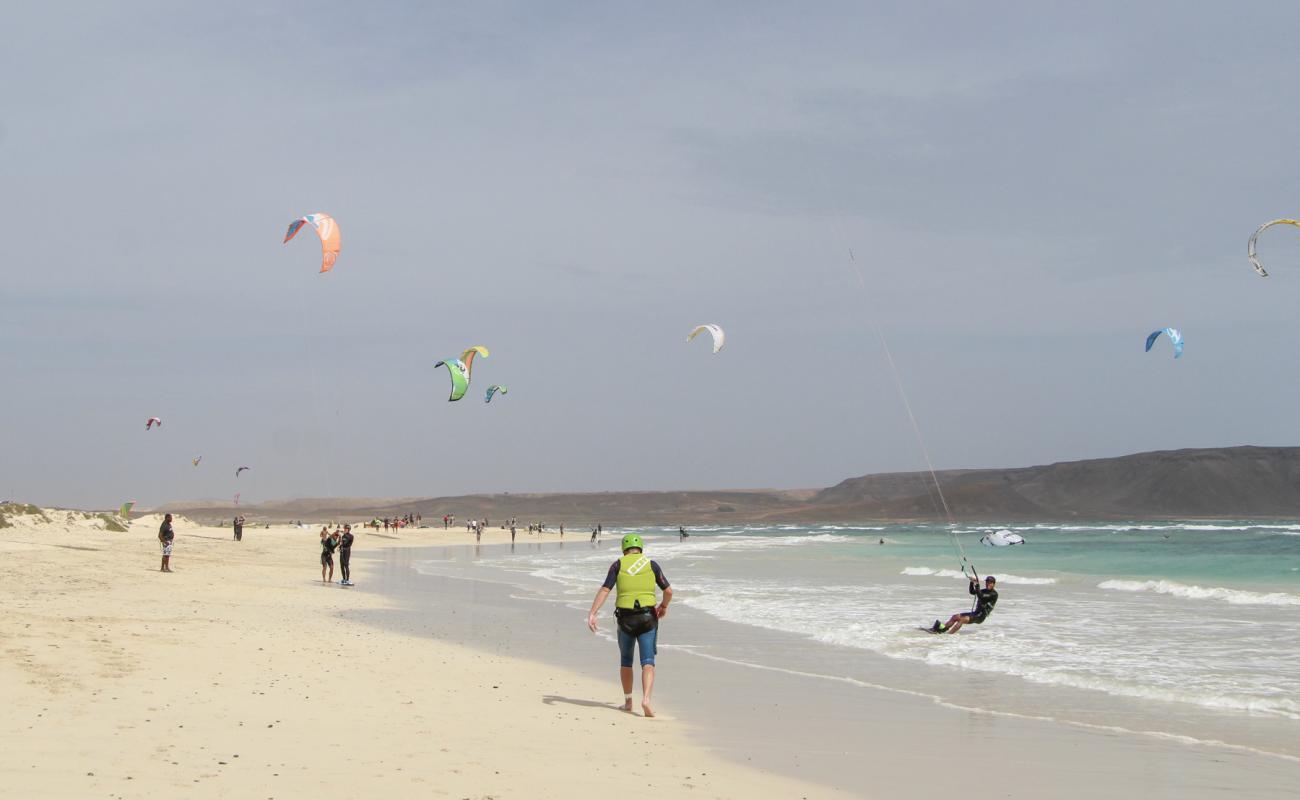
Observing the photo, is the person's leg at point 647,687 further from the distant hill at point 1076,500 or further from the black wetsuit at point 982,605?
the distant hill at point 1076,500

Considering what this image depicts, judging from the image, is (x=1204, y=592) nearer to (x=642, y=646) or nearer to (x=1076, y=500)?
(x=642, y=646)

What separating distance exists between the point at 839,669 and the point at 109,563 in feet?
55.5

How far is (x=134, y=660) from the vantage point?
28.7 feet

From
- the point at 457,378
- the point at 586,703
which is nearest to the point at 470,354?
the point at 457,378

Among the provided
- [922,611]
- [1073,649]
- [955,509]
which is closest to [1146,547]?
[922,611]

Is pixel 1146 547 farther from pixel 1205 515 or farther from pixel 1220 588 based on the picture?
pixel 1205 515

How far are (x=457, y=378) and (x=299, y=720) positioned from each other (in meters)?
22.0

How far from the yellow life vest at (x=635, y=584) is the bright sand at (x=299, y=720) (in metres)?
0.84

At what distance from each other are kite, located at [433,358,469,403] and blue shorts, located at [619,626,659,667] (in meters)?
19.4

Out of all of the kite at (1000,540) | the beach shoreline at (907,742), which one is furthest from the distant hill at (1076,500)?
the beach shoreline at (907,742)

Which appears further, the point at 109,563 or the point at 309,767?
the point at 109,563

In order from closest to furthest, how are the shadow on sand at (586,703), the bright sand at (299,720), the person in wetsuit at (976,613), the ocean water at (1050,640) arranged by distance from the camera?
the bright sand at (299,720), the shadow on sand at (586,703), the ocean water at (1050,640), the person in wetsuit at (976,613)

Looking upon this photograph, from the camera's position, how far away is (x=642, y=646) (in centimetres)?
804

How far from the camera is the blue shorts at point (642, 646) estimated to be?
8.02m
